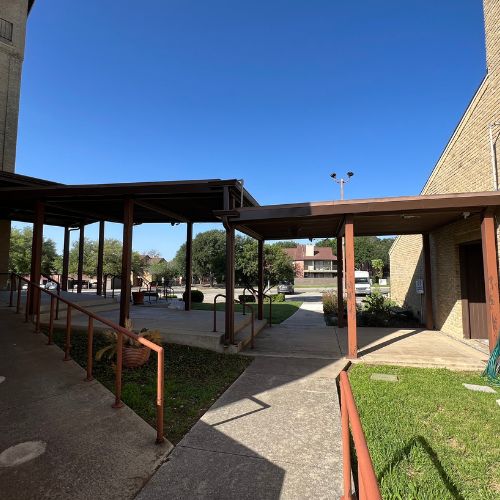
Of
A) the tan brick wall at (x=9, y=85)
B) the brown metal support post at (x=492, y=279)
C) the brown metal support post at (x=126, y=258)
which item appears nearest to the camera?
the brown metal support post at (x=492, y=279)

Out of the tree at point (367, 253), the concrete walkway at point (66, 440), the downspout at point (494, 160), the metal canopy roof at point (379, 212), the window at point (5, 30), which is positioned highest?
the window at point (5, 30)

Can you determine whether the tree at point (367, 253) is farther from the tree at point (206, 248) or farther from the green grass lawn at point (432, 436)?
the green grass lawn at point (432, 436)

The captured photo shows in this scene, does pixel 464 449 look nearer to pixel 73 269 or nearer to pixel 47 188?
pixel 47 188

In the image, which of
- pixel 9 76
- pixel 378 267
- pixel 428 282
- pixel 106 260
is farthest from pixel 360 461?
pixel 378 267

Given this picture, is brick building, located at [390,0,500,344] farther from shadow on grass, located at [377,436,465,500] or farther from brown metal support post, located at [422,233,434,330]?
shadow on grass, located at [377,436,465,500]

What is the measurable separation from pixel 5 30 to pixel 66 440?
16861 mm

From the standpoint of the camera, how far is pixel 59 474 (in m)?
2.60

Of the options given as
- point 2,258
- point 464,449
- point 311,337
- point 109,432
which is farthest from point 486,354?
point 2,258

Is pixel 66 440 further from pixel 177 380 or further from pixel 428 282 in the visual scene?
pixel 428 282

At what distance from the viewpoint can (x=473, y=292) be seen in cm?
858

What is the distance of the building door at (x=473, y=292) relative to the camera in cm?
844

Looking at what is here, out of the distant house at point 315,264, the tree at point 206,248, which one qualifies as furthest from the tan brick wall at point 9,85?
the distant house at point 315,264

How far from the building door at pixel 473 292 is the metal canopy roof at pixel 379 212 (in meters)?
1.03

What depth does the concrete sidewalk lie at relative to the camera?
261cm
